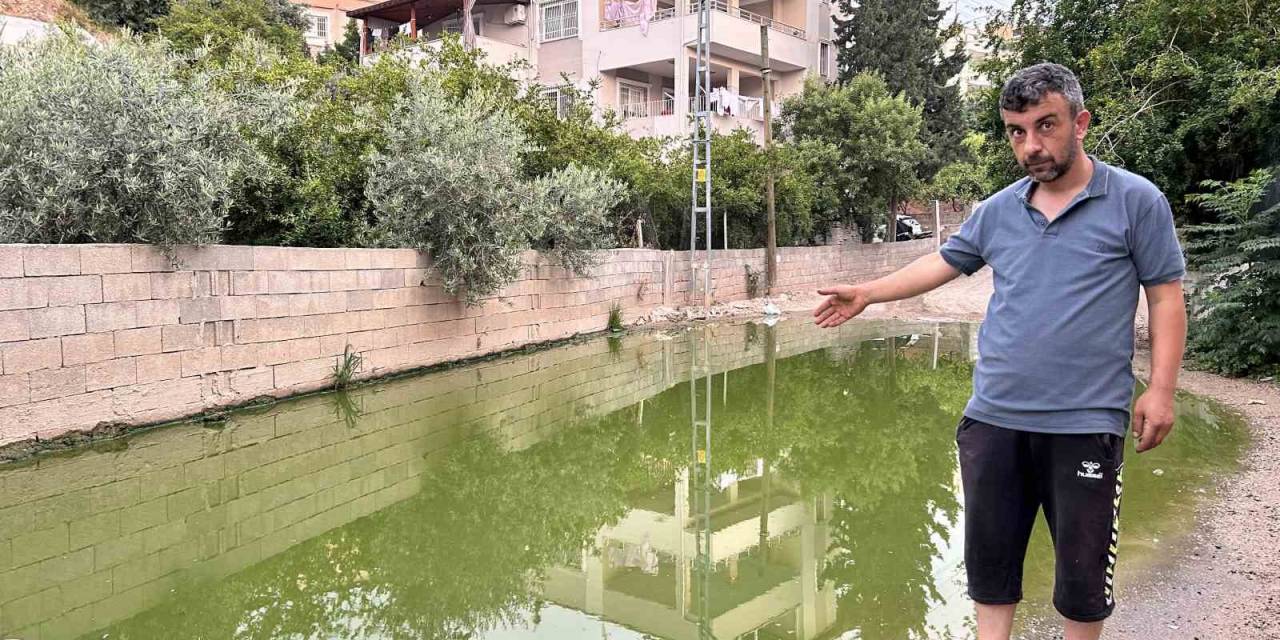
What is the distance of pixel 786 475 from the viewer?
5668 mm

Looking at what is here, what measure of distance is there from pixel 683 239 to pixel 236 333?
511 inches

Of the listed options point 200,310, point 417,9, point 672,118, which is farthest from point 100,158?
point 417,9

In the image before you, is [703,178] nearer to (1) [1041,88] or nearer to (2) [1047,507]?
(1) [1041,88]

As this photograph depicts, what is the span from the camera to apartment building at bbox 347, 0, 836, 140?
Result: 23109 mm

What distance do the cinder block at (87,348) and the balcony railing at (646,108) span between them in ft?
63.4

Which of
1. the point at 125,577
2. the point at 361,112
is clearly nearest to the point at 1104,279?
the point at 125,577

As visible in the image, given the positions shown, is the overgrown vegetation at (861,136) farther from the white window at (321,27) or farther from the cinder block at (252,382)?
the white window at (321,27)

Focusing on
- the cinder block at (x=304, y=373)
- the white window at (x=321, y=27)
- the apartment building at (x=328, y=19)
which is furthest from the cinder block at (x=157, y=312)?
the white window at (x=321, y=27)

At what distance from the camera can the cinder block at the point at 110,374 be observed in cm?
620

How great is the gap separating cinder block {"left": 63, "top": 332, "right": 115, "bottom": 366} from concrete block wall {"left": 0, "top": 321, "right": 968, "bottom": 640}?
70cm

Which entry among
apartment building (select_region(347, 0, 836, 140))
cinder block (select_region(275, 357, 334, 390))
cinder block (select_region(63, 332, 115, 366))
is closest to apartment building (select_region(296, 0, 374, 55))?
apartment building (select_region(347, 0, 836, 140))

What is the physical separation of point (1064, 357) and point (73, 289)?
665cm

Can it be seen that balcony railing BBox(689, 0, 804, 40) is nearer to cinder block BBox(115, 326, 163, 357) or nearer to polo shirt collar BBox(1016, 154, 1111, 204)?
cinder block BBox(115, 326, 163, 357)

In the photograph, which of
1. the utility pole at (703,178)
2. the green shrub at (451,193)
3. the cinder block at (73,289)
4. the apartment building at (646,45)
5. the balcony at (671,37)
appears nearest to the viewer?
the cinder block at (73,289)
